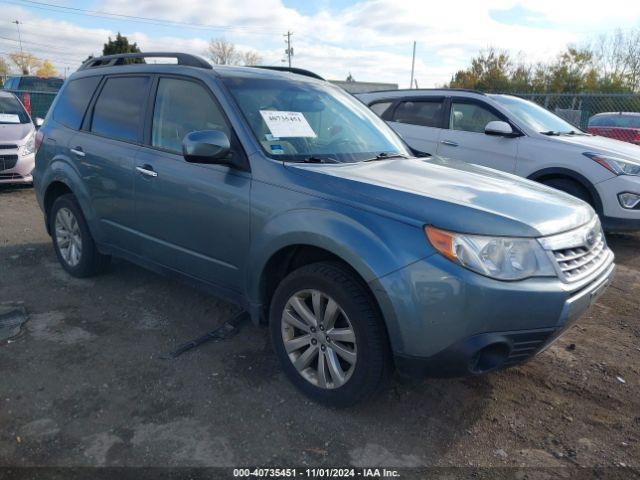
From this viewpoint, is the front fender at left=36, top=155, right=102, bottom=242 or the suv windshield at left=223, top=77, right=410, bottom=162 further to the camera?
the front fender at left=36, top=155, right=102, bottom=242

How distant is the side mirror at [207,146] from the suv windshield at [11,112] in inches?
294

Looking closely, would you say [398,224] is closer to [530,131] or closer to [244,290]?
[244,290]

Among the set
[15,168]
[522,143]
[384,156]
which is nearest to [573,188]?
[522,143]

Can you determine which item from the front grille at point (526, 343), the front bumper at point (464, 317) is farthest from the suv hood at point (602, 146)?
the front grille at point (526, 343)

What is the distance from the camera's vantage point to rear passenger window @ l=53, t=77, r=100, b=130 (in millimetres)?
4359

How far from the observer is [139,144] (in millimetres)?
3707

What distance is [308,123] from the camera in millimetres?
3383

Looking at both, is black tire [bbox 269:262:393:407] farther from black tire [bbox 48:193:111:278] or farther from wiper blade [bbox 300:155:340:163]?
black tire [bbox 48:193:111:278]

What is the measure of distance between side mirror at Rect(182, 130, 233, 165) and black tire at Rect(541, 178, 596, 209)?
4.65 m

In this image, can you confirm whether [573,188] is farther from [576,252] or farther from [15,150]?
[15,150]

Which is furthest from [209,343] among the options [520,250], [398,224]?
[520,250]

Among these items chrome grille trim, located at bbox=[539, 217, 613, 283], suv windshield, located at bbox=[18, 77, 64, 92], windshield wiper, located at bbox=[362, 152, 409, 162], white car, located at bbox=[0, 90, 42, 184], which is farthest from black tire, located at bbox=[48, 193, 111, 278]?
suv windshield, located at bbox=[18, 77, 64, 92]

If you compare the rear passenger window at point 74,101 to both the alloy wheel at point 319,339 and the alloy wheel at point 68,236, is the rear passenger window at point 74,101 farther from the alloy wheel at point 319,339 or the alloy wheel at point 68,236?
the alloy wheel at point 319,339

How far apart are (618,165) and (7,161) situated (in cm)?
872
